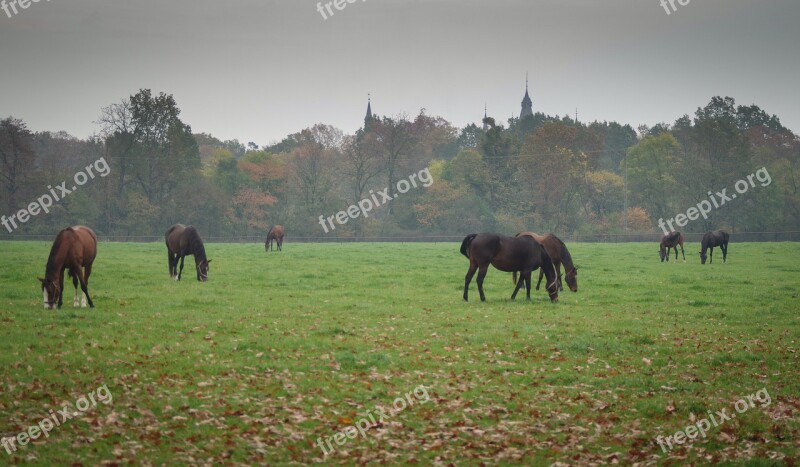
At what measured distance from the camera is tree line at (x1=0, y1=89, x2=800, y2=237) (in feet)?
235

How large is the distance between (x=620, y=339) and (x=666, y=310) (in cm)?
513

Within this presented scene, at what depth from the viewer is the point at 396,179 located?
285 feet

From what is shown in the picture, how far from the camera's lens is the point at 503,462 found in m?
7.98

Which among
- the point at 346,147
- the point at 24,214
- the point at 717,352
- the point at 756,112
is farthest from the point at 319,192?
the point at 717,352

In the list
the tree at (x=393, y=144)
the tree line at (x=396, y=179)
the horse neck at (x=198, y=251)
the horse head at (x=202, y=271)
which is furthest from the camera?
the tree at (x=393, y=144)

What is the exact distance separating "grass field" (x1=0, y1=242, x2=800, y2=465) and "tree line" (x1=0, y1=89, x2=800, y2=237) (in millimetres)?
55289

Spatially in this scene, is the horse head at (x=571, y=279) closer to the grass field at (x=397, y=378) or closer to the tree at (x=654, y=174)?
the grass field at (x=397, y=378)

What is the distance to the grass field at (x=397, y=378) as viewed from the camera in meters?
8.27

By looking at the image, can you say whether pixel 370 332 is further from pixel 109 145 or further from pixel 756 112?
pixel 756 112

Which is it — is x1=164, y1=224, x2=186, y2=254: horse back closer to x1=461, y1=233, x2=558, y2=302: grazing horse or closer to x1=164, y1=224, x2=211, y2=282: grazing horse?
x1=164, y1=224, x2=211, y2=282: grazing horse

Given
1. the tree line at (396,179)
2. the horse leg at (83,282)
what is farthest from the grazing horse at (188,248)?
the tree line at (396,179)

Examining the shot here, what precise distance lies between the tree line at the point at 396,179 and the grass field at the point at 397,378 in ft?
181

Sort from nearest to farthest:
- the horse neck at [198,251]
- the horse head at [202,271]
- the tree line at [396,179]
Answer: the horse head at [202,271], the horse neck at [198,251], the tree line at [396,179]

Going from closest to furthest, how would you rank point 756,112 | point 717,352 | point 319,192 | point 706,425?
point 706,425, point 717,352, point 319,192, point 756,112
